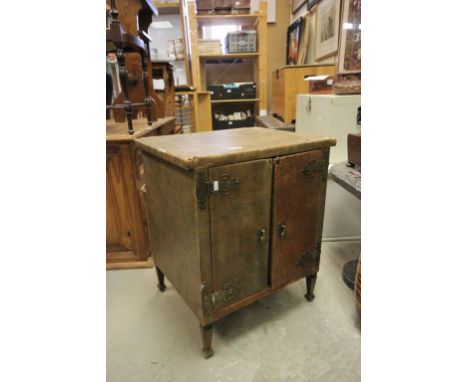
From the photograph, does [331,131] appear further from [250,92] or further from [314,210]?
[250,92]

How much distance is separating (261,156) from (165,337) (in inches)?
32.6

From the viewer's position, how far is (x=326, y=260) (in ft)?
5.46

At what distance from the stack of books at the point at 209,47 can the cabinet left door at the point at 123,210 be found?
92.3 inches

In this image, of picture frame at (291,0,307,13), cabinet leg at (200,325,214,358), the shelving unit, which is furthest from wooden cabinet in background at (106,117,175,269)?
picture frame at (291,0,307,13)

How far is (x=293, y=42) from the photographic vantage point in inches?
141

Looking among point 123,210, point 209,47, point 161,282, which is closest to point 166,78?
point 209,47

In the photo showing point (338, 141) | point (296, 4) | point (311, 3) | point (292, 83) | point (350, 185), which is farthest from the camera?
point (296, 4)

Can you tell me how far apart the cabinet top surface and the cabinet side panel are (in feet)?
0.17

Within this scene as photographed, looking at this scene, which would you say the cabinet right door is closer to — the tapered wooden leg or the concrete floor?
the concrete floor

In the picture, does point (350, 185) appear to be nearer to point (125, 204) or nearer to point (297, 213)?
point (297, 213)

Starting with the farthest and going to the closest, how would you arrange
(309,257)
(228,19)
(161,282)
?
(228,19)
(161,282)
(309,257)

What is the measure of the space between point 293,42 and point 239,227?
3.35m

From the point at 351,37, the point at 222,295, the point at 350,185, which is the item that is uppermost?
the point at 351,37

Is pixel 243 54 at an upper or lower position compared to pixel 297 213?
upper
